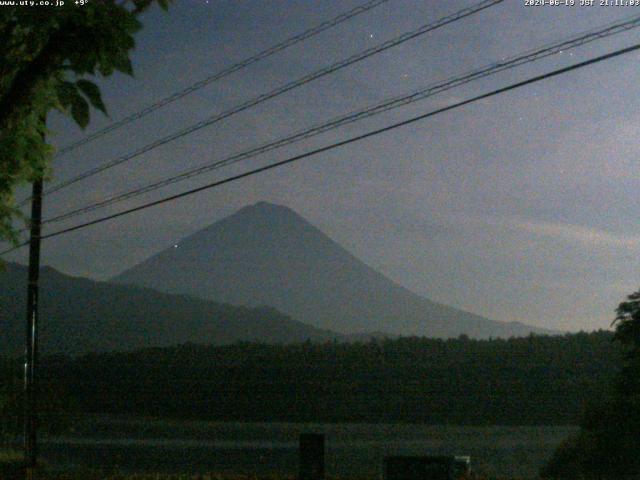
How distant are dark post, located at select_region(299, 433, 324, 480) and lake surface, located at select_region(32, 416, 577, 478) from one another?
48.7 ft

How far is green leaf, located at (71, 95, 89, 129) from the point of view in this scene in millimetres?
5336

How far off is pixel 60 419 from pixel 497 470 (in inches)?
583

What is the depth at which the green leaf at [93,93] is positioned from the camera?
536 cm

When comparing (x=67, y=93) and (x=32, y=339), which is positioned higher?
(x=67, y=93)

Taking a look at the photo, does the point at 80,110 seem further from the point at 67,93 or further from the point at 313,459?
the point at 313,459

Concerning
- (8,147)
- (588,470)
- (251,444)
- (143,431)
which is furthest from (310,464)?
(143,431)

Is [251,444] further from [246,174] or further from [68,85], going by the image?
[68,85]

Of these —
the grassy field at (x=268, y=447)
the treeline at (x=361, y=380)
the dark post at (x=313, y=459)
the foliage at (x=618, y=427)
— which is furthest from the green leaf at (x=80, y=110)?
the treeline at (x=361, y=380)

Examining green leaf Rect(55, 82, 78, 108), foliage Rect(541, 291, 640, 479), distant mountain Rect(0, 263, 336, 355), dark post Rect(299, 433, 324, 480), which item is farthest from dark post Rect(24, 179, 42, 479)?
distant mountain Rect(0, 263, 336, 355)

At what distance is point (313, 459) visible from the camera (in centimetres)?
1048

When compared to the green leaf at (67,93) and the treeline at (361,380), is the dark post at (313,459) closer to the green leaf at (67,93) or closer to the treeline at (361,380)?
the green leaf at (67,93)

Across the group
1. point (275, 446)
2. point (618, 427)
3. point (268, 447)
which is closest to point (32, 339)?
point (618, 427)

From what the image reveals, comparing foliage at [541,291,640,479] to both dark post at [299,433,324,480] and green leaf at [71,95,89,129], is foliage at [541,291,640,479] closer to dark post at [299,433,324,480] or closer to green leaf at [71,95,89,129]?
dark post at [299,433,324,480]

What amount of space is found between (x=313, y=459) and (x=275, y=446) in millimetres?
32502
